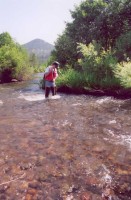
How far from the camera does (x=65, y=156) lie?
20.4 ft

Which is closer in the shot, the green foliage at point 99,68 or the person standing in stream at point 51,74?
the person standing in stream at point 51,74

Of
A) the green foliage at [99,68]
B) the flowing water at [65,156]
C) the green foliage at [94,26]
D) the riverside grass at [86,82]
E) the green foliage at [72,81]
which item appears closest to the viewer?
the flowing water at [65,156]

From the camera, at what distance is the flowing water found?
465 cm

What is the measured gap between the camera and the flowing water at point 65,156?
465cm

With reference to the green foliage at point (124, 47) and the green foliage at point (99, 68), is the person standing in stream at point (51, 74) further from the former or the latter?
the green foliage at point (124, 47)

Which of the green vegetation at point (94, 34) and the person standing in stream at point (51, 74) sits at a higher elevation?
the green vegetation at point (94, 34)

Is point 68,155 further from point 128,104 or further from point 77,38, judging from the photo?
point 77,38

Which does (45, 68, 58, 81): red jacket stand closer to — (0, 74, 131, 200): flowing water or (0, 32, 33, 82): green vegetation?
(0, 74, 131, 200): flowing water

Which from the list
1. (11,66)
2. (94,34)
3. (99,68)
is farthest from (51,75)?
(11,66)

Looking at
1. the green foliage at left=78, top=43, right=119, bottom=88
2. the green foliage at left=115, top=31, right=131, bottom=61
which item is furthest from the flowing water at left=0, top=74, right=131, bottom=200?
the green foliage at left=115, top=31, right=131, bottom=61

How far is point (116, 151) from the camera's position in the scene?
6430 millimetres

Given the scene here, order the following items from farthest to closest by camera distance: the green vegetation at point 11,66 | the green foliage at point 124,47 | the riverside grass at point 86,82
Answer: the green vegetation at point 11,66
the green foliage at point 124,47
the riverside grass at point 86,82

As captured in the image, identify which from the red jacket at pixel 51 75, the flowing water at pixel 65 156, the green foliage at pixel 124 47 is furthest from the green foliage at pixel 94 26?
the flowing water at pixel 65 156

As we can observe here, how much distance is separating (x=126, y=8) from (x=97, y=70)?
1019 cm
